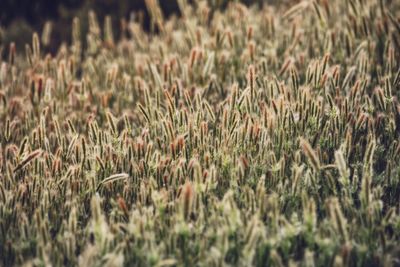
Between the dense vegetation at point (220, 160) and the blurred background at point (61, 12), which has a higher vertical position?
the blurred background at point (61, 12)

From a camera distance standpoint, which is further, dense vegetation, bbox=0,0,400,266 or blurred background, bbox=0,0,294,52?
blurred background, bbox=0,0,294,52

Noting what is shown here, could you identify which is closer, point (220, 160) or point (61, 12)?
point (220, 160)

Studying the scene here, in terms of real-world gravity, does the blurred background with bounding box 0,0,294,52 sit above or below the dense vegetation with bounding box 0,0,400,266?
above

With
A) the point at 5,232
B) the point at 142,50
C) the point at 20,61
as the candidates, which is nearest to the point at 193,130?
the point at 5,232

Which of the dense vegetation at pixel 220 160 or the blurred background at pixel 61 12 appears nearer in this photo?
the dense vegetation at pixel 220 160

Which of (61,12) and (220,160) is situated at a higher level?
(61,12)
